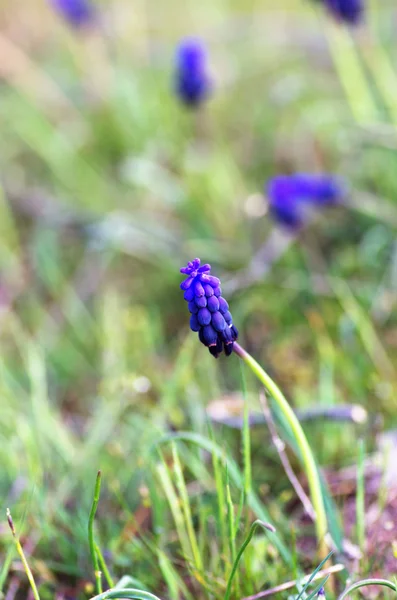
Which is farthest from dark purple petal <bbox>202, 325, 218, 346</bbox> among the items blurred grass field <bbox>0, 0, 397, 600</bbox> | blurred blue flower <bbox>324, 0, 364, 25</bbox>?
blurred blue flower <bbox>324, 0, 364, 25</bbox>

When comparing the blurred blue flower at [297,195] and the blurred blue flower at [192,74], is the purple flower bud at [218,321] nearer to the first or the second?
the blurred blue flower at [297,195]

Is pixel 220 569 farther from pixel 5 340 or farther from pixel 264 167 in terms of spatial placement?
pixel 264 167

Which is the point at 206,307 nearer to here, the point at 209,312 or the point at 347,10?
the point at 209,312

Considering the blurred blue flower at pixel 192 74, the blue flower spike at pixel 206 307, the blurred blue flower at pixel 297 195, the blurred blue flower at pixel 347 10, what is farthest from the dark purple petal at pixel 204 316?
the blurred blue flower at pixel 192 74

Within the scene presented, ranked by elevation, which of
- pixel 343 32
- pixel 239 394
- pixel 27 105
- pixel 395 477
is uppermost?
pixel 27 105

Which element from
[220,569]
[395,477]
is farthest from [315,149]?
[220,569]
